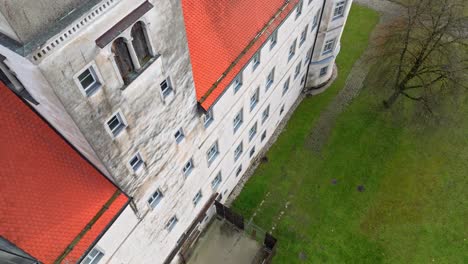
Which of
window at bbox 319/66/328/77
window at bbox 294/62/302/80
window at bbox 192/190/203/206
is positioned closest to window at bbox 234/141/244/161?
window at bbox 192/190/203/206

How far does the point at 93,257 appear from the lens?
1889cm

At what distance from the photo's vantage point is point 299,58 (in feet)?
112

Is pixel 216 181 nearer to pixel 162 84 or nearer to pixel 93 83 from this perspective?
pixel 162 84

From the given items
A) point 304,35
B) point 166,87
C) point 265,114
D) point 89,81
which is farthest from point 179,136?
point 304,35

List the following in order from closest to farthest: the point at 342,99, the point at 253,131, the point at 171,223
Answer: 1. the point at 171,223
2. the point at 253,131
3. the point at 342,99

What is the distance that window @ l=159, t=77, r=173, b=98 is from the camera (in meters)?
17.8

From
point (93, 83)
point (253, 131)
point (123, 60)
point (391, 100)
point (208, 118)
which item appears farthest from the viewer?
point (391, 100)

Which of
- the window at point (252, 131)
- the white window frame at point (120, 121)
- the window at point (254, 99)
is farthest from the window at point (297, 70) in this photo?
the white window frame at point (120, 121)

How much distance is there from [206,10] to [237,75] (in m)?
4.23

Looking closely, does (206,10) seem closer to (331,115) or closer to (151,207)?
(151,207)

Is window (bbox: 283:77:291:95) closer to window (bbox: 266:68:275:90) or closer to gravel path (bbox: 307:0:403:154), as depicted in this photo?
window (bbox: 266:68:275:90)

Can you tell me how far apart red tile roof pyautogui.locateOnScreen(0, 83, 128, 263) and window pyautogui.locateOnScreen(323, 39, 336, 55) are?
26137mm

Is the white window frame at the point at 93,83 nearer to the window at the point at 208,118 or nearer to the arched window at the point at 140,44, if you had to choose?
the arched window at the point at 140,44

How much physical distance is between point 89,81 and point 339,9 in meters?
25.8
